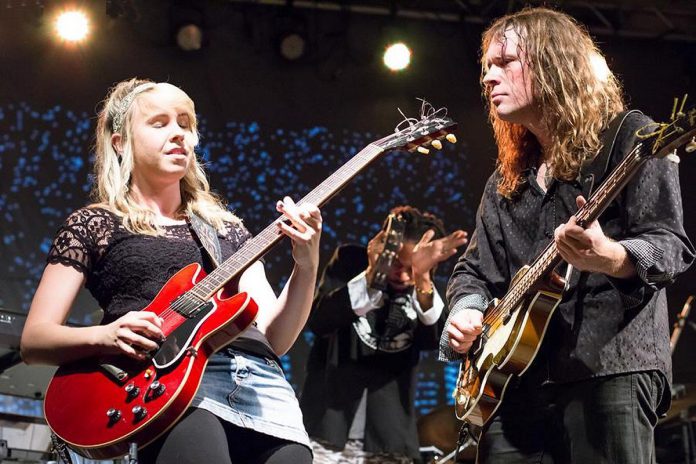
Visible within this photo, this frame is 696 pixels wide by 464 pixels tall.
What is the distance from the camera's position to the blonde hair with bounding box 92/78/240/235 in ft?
9.88

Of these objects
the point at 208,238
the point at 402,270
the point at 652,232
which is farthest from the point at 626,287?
the point at 402,270

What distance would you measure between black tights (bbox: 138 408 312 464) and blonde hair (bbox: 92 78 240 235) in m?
→ 0.72

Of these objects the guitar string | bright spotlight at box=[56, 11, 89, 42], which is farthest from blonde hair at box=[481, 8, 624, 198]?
bright spotlight at box=[56, 11, 89, 42]

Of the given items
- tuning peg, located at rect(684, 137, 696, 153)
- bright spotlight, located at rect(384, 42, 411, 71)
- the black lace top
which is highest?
bright spotlight, located at rect(384, 42, 411, 71)

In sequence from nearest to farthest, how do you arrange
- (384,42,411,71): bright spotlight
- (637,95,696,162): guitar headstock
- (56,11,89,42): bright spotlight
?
(637,95,696,162): guitar headstock → (56,11,89,42): bright spotlight → (384,42,411,71): bright spotlight

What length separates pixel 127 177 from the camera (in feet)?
10.2

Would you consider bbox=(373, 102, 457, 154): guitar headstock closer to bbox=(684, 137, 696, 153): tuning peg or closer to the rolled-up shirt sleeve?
the rolled-up shirt sleeve

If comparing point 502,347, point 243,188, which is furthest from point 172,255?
point 243,188

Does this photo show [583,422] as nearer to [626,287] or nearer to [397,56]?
[626,287]

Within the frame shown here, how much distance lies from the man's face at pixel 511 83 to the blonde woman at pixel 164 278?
2.57 feet

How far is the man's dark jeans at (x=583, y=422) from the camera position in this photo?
8.22 ft

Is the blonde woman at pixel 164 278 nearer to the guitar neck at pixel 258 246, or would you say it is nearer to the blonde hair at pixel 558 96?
the guitar neck at pixel 258 246

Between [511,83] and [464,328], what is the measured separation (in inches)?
33.3

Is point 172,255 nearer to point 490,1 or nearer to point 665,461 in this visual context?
point 665,461
